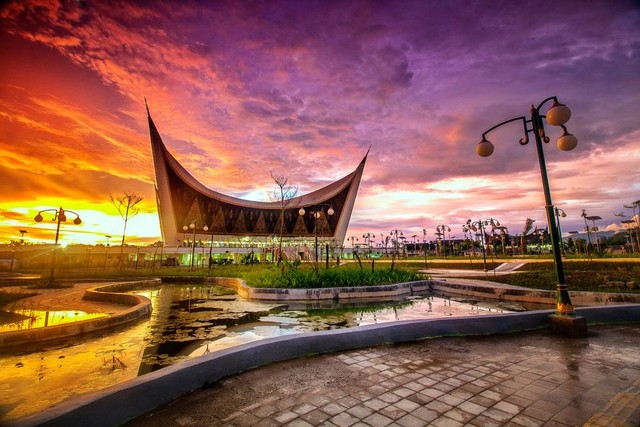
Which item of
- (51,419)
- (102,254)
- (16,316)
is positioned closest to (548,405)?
(51,419)

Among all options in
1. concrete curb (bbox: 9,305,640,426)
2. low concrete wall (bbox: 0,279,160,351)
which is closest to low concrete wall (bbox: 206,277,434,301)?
low concrete wall (bbox: 0,279,160,351)

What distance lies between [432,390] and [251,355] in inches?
84.8

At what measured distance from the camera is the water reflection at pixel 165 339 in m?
3.63

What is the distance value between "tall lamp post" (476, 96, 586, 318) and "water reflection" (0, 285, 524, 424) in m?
3.49

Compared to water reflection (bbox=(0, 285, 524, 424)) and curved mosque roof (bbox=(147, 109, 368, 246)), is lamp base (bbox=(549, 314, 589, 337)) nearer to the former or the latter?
water reflection (bbox=(0, 285, 524, 424))

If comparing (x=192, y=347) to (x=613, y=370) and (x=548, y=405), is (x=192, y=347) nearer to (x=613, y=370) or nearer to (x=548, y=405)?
(x=548, y=405)

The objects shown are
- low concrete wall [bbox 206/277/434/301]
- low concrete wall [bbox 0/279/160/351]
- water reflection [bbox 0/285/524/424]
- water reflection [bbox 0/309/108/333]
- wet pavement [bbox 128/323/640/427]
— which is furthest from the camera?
low concrete wall [bbox 206/277/434/301]

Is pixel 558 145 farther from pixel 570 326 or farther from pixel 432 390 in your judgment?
pixel 432 390

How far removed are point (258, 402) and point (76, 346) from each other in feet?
15.5

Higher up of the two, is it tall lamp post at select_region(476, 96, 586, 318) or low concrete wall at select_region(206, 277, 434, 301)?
tall lamp post at select_region(476, 96, 586, 318)

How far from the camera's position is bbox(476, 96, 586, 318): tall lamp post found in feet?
17.5

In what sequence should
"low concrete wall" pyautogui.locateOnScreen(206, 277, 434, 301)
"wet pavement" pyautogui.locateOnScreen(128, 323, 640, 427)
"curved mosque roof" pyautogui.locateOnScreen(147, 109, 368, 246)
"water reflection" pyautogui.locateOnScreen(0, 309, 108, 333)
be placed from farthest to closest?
"curved mosque roof" pyautogui.locateOnScreen(147, 109, 368, 246), "low concrete wall" pyautogui.locateOnScreen(206, 277, 434, 301), "water reflection" pyautogui.locateOnScreen(0, 309, 108, 333), "wet pavement" pyautogui.locateOnScreen(128, 323, 640, 427)

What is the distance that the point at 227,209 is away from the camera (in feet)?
219

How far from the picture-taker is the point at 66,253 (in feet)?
139
